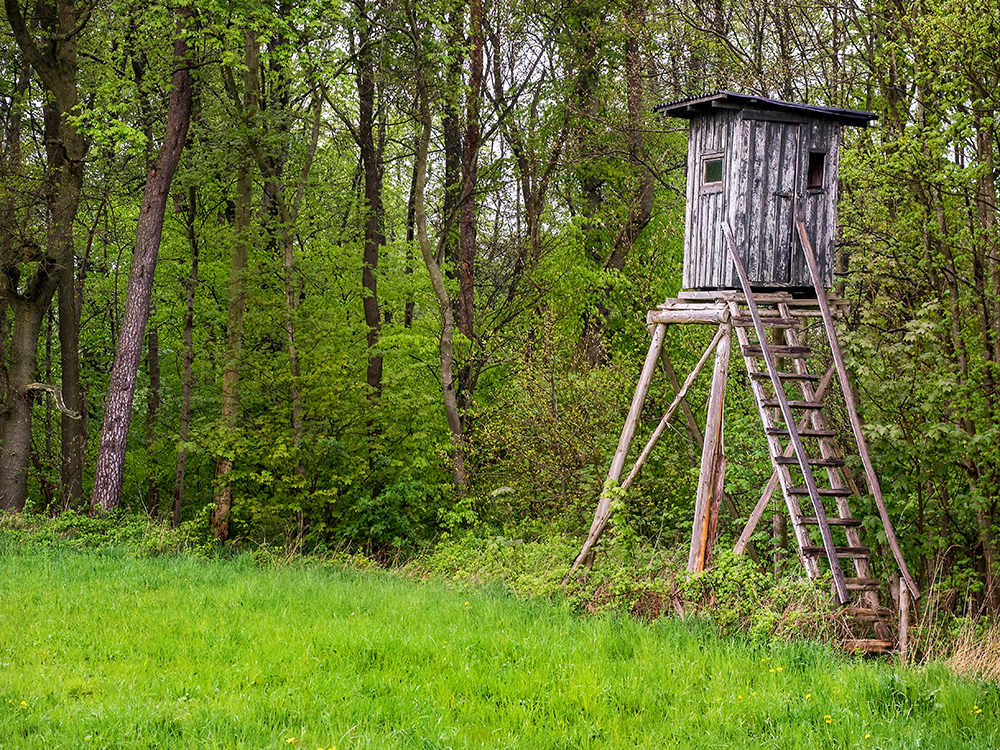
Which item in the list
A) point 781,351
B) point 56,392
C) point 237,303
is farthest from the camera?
point 237,303

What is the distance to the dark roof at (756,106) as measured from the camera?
9.45m

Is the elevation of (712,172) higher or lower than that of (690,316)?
higher

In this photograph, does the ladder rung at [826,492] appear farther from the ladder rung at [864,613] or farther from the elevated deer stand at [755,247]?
the ladder rung at [864,613]

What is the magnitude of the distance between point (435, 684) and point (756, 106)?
6855 millimetres

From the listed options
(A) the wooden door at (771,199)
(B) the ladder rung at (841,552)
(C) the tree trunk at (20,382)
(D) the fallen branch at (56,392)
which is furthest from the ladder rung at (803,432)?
(C) the tree trunk at (20,382)

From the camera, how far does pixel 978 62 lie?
9406 millimetres

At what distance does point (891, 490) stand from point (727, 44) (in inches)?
317

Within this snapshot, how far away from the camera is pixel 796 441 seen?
806cm

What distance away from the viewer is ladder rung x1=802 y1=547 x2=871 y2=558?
26.0 feet

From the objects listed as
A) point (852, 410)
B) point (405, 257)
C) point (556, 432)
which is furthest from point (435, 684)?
point (405, 257)

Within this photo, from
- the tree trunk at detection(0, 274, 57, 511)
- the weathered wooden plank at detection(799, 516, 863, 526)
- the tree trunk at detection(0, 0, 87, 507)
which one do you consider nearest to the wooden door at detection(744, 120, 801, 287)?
the weathered wooden plank at detection(799, 516, 863, 526)

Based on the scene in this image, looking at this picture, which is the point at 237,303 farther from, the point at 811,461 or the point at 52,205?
the point at 811,461

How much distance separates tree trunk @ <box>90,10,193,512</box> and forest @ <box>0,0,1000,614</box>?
5 centimetres

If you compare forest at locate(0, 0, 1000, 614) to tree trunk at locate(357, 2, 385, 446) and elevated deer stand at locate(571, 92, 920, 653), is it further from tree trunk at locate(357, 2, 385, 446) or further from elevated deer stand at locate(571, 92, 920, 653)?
elevated deer stand at locate(571, 92, 920, 653)
